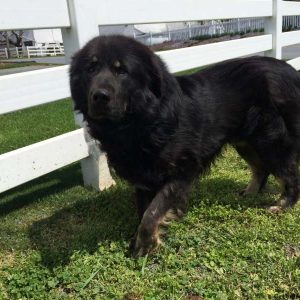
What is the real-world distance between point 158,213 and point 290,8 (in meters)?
5.76

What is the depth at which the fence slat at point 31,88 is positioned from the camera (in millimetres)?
3180

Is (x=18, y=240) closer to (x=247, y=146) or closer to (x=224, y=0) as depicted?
(x=247, y=146)

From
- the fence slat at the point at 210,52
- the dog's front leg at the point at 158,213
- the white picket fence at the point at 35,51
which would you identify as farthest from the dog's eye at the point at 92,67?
the white picket fence at the point at 35,51

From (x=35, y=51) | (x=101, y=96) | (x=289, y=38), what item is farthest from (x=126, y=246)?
(x=35, y=51)

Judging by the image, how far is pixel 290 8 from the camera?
744 cm

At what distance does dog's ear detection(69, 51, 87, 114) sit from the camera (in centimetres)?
288

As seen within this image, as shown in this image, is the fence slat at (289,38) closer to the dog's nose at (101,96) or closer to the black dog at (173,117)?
the black dog at (173,117)

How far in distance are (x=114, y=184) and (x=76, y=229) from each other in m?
0.98

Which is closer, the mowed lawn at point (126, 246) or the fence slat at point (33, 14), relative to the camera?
the mowed lawn at point (126, 246)

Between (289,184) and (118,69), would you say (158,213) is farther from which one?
(289,184)

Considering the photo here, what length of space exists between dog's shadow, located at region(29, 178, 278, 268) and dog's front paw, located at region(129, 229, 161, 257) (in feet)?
0.81

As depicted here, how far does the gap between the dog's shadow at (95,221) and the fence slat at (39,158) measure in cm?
40

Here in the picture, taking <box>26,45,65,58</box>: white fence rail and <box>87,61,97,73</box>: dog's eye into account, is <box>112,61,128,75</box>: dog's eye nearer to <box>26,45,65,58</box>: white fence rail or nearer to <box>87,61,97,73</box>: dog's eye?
<box>87,61,97,73</box>: dog's eye

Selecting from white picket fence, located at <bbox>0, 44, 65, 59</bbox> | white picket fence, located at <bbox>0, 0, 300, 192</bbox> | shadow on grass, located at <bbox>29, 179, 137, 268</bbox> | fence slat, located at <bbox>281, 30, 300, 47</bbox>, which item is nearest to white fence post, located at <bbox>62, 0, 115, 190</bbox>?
white picket fence, located at <bbox>0, 0, 300, 192</bbox>
